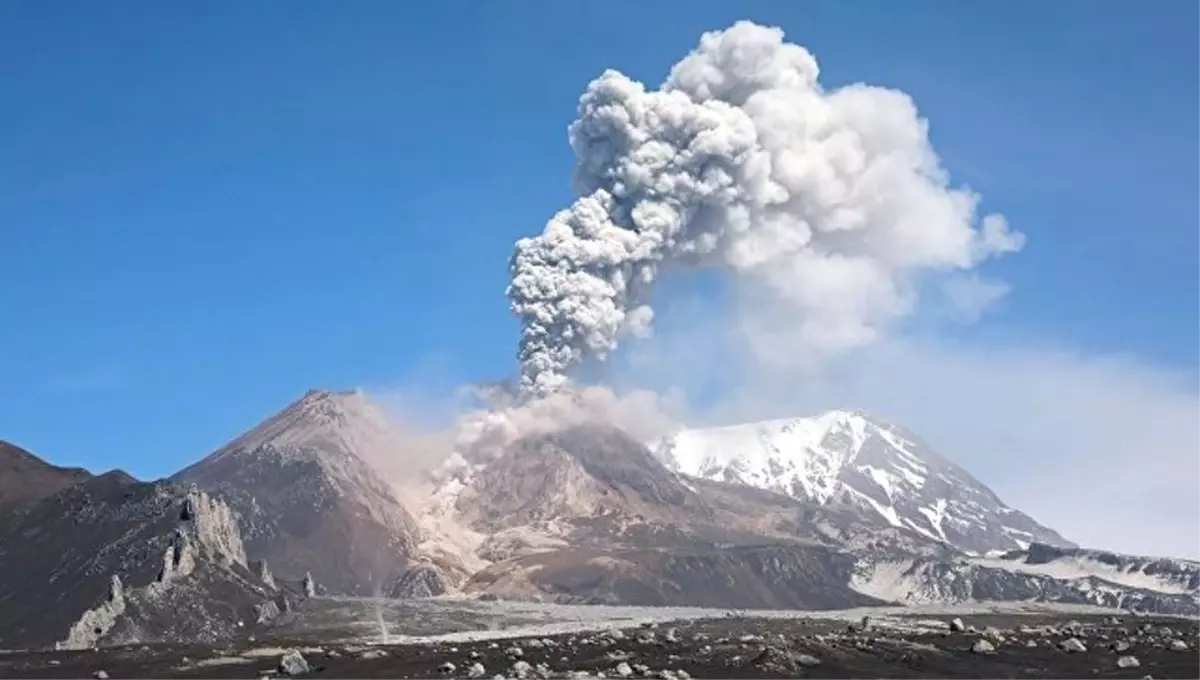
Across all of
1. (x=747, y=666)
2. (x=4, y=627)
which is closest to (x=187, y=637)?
(x=4, y=627)

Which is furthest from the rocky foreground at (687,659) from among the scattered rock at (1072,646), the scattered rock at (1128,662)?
the scattered rock at (1072,646)

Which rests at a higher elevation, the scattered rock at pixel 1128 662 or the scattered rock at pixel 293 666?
the scattered rock at pixel 293 666

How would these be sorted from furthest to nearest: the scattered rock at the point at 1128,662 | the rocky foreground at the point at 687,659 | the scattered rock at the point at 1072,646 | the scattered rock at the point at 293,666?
the scattered rock at the point at 1072,646 < the scattered rock at the point at 293,666 < the rocky foreground at the point at 687,659 < the scattered rock at the point at 1128,662

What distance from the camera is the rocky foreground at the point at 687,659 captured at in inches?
3617

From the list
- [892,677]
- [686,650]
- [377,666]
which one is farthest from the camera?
[686,650]

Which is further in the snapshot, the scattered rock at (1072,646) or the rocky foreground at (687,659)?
the scattered rock at (1072,646)

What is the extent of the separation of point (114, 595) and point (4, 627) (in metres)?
15.9

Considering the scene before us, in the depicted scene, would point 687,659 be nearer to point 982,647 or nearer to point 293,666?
point 982,647

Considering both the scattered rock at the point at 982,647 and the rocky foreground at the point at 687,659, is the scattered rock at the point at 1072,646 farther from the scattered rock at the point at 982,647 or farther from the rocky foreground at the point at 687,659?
the scattered rock at the point at 982,647

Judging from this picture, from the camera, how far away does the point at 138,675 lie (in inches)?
4232

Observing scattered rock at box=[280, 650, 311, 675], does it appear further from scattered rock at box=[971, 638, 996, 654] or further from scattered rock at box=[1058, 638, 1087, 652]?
scattered rock at box=[1058, 638, 1087, 652]

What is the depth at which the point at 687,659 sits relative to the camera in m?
104

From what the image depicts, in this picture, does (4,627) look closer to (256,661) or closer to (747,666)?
(256,661)

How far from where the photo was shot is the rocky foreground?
9188 cm
